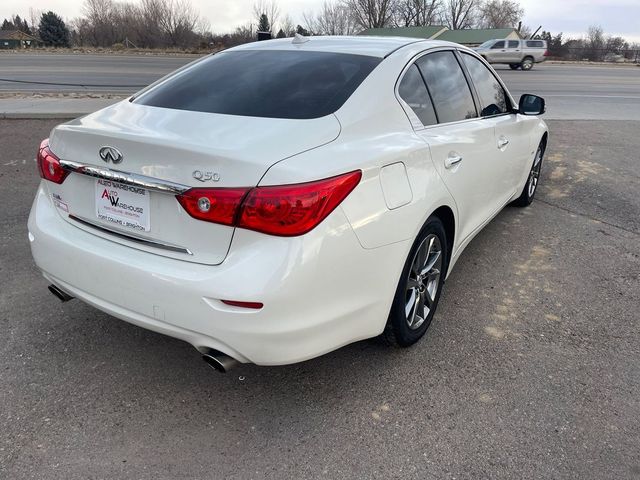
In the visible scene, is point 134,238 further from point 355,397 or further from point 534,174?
point 534,174

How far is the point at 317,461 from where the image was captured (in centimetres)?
228

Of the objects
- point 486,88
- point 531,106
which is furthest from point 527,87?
point 486,88

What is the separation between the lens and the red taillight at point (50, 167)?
2.61m

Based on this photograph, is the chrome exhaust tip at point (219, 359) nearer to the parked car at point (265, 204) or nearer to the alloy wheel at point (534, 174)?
the parked car at point (265, 204)

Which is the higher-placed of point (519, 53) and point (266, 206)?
point (519, 53)

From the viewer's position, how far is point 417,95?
309 centimetres

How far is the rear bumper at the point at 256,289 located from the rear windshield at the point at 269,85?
744mm

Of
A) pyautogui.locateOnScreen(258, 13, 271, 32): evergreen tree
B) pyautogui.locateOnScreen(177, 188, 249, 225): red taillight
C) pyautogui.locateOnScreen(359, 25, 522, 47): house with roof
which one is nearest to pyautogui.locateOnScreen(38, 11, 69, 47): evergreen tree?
pyautogui.locateOnScreen(258, 13, 271, 32): evergreen tree

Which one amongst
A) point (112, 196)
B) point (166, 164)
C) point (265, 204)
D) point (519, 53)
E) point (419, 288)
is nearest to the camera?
point (265, 204)

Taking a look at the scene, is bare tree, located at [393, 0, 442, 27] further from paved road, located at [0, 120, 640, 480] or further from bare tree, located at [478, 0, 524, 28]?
paved road, located at [0, 120, 640, 480]

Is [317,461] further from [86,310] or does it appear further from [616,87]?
[616,87]

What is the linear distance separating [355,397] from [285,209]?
1.15 meters

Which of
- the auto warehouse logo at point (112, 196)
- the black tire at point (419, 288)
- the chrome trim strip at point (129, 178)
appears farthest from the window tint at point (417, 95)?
the auto warehouse logo at point (112, 196)

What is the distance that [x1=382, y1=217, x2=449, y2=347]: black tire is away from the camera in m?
2.75
